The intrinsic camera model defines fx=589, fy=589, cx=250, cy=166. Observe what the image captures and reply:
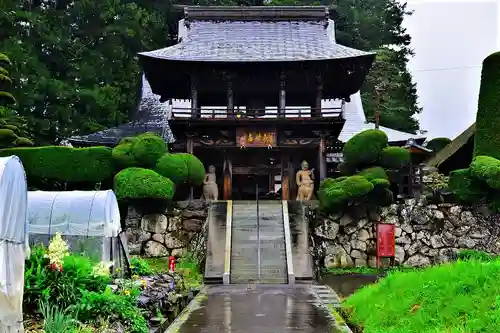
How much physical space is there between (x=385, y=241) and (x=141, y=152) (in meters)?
8.62

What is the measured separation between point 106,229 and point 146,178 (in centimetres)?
657

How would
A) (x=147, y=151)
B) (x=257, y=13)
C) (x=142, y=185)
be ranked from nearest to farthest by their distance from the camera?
(x=142, y=185) < (x=147, y=151) < (x=257, y=13)

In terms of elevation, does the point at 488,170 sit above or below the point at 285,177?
below

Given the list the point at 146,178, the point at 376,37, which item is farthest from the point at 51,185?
the point at 376,37

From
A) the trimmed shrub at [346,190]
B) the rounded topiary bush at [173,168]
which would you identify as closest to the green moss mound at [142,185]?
the rounded topiary bush at [173,168]

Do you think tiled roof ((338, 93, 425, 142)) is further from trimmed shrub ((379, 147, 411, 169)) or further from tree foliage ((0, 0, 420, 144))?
tree foliage ((0, 0, 420, 144))

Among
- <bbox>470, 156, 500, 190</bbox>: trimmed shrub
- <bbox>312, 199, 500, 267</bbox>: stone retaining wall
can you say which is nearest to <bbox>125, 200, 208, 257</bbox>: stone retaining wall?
<bbox>312, 199, 500, 267</bbox>: stone retaining wall

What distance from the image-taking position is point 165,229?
19766 mm

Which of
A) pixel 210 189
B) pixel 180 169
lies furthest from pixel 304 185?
pixel 180 169

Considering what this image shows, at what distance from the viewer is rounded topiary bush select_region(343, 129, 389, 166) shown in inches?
806

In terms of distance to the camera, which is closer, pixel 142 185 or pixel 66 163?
pixel 142 185

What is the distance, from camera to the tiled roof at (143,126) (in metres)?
26.9

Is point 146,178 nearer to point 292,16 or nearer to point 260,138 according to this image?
point 260,138

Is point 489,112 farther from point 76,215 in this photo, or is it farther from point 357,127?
point 76,215
